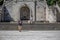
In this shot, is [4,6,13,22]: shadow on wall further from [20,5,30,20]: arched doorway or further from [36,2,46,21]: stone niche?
[36,2,46,21]: stone niche

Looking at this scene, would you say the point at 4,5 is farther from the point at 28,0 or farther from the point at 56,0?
the point at 56,0

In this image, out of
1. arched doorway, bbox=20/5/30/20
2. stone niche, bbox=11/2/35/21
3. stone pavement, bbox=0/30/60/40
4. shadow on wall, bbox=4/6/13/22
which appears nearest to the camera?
stone pavement, bbox=0/30/60/40

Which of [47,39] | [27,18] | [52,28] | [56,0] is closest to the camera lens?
[47,39]

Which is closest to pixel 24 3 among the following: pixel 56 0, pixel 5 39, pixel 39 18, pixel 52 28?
pixel 39 18

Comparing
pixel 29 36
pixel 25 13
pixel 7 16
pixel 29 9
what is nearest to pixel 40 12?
pixel 29 9

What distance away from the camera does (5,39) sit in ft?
59.8

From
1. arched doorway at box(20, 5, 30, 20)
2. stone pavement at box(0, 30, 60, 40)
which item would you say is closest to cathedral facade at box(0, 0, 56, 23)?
arched doorway at box(20, 5, 30, 20)

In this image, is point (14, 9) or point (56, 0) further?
point (14, 9)

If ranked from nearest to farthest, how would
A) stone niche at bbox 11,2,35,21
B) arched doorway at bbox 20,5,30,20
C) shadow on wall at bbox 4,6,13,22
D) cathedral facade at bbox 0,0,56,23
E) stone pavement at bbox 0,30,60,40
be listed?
stone pavement at bbox 0,30,60,40 < shadow on wall at bbox 4,6,13,22 < cathedral facade at bbox 0,0,56,23 < stone niche at bbox 11,2,35,21 < arched doorway at bbox 20,5,30,20

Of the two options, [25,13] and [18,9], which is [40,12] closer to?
[25,13]

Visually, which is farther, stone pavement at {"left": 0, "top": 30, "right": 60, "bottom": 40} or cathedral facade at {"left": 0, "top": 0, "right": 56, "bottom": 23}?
cathedral facade at {"left": 0, "top": 0, "right": 56, "bottom": 23}

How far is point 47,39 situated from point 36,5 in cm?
2363

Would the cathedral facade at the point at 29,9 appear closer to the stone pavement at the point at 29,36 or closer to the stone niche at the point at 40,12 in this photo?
the stone niche at the point at 40,12

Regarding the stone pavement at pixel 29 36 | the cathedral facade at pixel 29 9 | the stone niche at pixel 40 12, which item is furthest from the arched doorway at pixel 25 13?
the stone pavement at pixel 29 36
